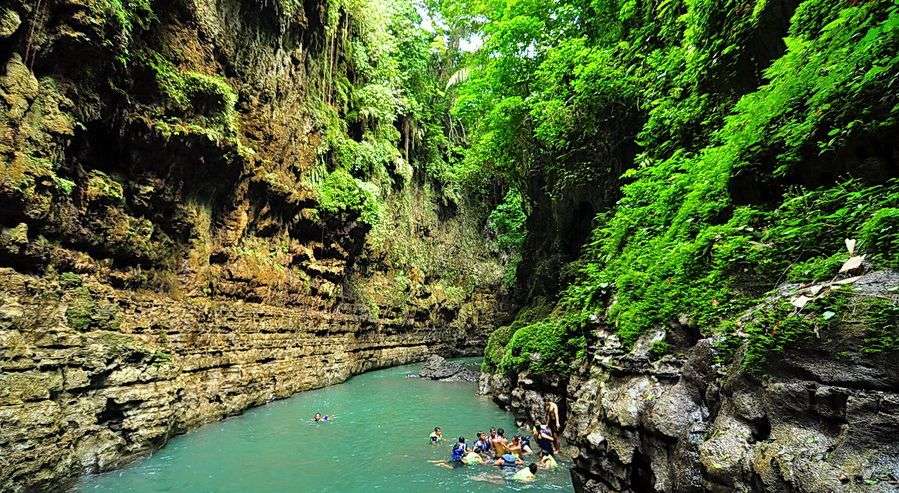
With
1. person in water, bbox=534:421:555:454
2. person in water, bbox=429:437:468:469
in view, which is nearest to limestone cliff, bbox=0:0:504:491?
person in water, bbox=429:437:468:469

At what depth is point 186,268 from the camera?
45.7 ft

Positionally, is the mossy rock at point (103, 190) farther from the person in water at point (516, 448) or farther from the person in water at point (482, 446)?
the person in water at point (516, 448)

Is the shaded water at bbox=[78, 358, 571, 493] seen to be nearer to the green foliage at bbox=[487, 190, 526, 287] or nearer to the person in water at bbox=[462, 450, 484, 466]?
the person in water at bbox=[462, 450, 484, 466]

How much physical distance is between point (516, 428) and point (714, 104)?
32.5 ft

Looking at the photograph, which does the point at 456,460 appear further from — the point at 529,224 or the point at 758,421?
the point at 529,224

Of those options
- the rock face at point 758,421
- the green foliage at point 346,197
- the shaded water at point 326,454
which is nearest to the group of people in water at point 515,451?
the shaded water at point 326,454

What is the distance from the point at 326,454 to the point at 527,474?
17.2 ft

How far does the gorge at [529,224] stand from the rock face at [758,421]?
2 cm

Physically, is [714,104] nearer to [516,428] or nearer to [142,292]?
[516,428]

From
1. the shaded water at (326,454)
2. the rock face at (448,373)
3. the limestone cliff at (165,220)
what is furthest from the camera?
the rock face at (448,373)

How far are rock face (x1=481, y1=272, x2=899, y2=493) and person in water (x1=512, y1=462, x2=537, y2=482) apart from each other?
9.78 feet

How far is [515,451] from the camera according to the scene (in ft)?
34.9

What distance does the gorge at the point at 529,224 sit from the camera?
155 inches

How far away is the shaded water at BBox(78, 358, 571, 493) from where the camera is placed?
30.3 ft
